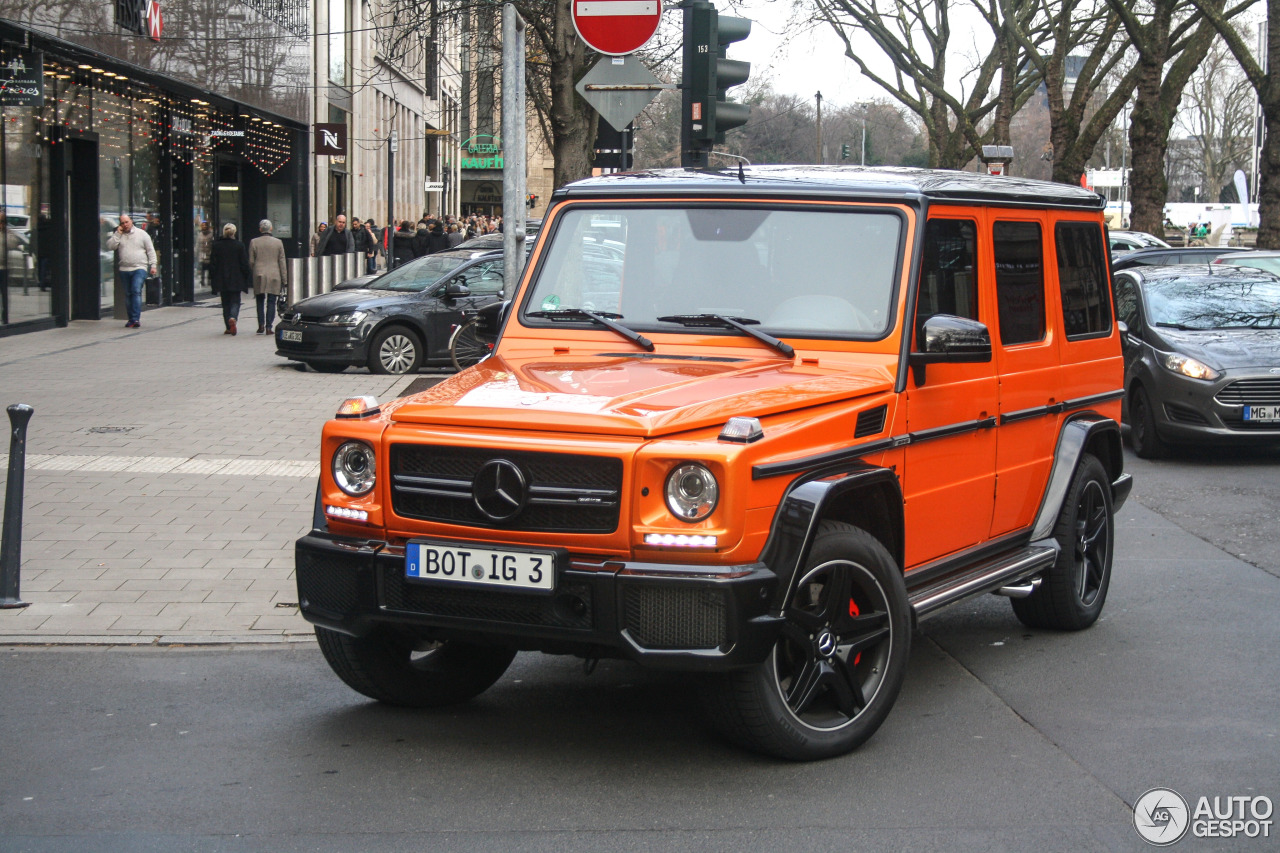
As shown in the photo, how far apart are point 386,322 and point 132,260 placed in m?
7.23

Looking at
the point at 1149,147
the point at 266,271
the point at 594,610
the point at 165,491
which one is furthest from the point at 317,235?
the point at 594,610

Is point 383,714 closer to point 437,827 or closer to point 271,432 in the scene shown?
point 437,827

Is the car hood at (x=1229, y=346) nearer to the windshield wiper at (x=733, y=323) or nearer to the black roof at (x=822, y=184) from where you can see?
the black roof at (x=822, y=184)

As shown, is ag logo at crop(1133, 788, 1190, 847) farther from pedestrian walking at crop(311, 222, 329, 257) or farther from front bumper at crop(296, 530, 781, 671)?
pedestrian walking at crop(311, 222, 329, 257)

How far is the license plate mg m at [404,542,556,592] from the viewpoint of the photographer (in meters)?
4.29

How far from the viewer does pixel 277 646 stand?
6.28m

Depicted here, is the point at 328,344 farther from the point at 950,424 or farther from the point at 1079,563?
the point at 950,424

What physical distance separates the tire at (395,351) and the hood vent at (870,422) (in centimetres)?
1351

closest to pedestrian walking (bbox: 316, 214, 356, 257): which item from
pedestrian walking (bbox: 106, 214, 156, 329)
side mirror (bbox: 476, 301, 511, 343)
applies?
pedestrian walking (bbox: 106, 214, 156, 329)

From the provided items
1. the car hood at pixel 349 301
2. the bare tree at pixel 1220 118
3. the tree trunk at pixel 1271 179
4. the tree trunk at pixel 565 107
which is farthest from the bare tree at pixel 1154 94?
the bare tree at pixel 1220 118

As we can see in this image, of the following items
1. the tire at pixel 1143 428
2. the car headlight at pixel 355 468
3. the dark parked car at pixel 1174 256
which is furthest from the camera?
the dark parked car at pixel 1174 256

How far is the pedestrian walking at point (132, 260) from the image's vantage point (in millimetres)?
22891

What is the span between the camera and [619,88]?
33.6 feet

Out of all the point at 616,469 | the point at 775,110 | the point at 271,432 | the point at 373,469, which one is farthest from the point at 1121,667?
the point at 775,110
